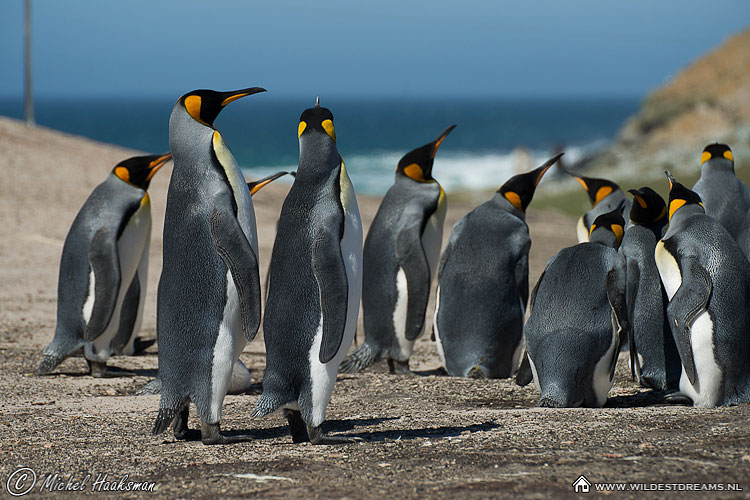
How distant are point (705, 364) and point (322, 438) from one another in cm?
229

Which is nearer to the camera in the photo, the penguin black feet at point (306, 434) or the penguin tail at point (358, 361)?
the penguin black feet at point (306, 434)

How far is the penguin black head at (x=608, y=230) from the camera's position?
566cm

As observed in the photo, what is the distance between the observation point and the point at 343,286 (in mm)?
4051

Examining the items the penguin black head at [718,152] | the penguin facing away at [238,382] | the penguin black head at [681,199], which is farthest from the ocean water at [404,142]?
the penguin facing away at [238,382]

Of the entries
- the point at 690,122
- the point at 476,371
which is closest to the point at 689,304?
the point at 476,371

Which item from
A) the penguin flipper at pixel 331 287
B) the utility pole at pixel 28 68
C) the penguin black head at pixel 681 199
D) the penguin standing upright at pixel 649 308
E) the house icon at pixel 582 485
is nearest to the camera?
the house icon at pixel 582 485

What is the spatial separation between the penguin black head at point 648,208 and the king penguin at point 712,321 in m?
0.90

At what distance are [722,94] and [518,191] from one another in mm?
30783

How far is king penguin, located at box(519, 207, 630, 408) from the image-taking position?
4.98m

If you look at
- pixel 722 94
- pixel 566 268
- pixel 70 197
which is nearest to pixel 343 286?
pixel 566 268

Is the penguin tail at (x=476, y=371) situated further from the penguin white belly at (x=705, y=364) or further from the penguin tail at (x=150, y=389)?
the penguin tail at (x=150, y=389)

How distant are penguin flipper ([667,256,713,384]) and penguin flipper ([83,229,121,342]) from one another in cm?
382

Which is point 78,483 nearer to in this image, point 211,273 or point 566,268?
point 211,273

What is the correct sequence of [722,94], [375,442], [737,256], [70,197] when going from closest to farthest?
[375,442] → [737,256] → [70,197] → [722,94]
